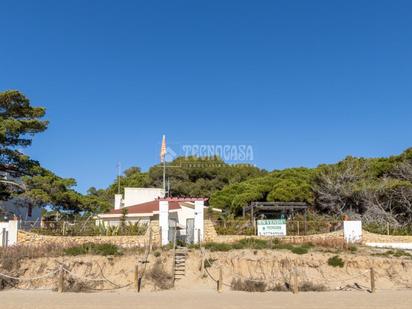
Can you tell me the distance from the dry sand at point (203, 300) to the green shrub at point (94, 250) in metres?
4.31

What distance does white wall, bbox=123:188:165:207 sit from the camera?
40.0 metres

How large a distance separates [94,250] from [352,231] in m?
14.5

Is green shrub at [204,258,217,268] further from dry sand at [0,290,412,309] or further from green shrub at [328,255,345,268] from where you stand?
green shrub at [328,255,345,268]

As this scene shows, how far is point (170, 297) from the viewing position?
708 inches

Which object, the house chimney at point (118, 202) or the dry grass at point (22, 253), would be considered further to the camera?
the house chimney at point (118, 202)

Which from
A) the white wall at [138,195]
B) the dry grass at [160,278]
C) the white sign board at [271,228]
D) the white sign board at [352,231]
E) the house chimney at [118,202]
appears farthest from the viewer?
the house chimney at [118,202]

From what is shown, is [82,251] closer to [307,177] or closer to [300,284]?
[300,284]

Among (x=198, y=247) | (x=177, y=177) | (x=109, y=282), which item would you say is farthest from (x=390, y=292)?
(x=177, y=177)

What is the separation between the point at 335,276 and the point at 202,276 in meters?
6.42

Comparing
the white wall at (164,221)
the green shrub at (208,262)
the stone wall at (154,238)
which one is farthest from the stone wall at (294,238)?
the green shrub at (208,262)

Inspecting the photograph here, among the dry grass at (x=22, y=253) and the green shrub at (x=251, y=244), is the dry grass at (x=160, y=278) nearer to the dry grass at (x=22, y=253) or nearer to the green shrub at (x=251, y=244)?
the green shrub at (x=251, y=244)

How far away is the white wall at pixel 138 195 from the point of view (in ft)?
131

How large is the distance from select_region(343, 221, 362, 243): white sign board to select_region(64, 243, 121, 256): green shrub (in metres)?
12.9

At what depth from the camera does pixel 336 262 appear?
899 inches
